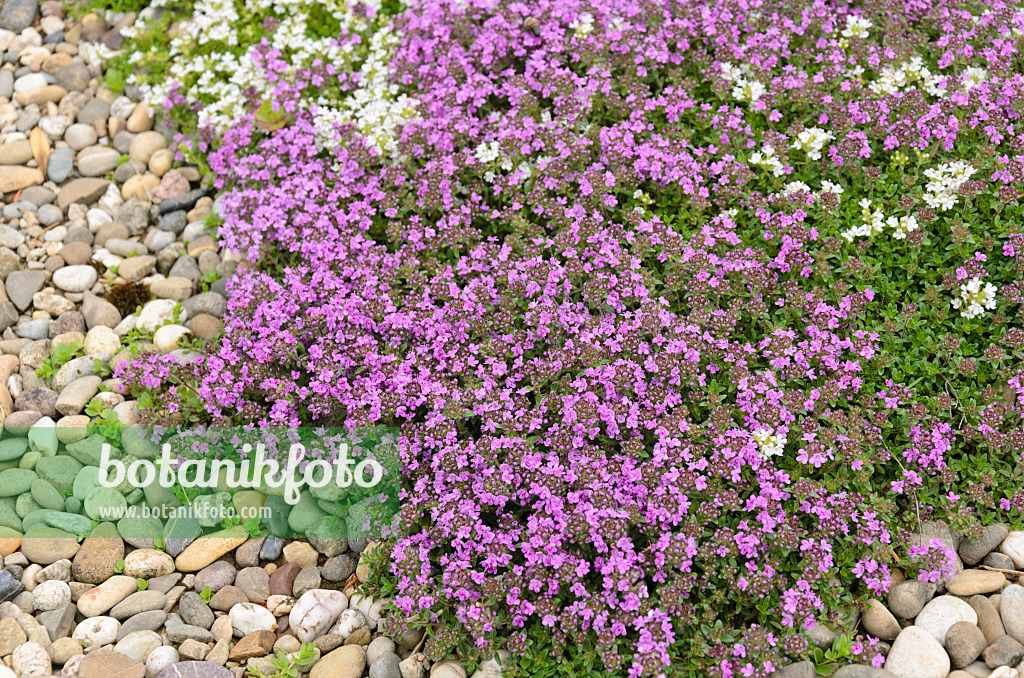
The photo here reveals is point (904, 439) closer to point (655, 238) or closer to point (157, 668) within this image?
point (655, 238)

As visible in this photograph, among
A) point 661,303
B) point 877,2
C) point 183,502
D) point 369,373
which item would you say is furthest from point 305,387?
point 877,2

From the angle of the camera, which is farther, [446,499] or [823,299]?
[823,299]

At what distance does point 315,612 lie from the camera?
412 cm

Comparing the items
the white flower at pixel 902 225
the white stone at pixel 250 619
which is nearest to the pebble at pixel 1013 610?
the white flower at pixel 902 225

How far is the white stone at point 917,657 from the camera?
370 centimetres

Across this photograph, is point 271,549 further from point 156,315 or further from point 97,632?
point 156,315

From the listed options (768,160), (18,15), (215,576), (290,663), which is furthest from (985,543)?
(18,15)

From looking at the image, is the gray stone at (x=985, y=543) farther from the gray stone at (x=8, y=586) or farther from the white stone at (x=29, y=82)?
the white stone at (x=29, y=82)

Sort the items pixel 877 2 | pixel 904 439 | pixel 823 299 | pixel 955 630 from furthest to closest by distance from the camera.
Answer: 1. pixel 877 2
2. pixel 823 299
3. pixel 904 439
4. pixel 955 630

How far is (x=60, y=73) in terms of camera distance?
23.9ft

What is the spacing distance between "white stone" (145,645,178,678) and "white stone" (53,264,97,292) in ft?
9.60

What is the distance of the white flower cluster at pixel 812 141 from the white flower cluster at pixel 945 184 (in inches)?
23.7

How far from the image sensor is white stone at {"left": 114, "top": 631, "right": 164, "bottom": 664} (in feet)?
13.0

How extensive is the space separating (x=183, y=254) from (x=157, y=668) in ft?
10.1
